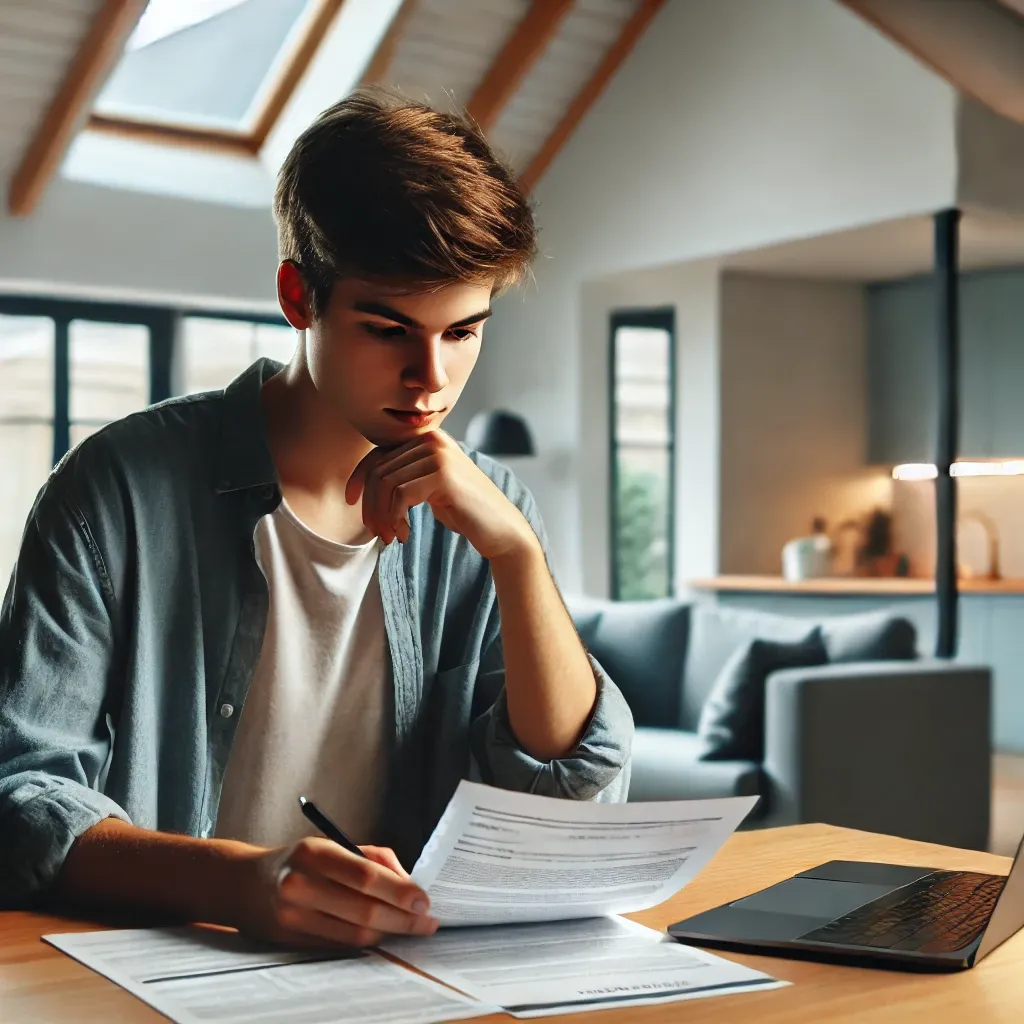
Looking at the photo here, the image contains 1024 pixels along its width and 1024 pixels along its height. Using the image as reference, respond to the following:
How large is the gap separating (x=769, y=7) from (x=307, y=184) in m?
5.98

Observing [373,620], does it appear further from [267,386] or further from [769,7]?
[769,7]

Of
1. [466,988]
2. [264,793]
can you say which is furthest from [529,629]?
[466,988]

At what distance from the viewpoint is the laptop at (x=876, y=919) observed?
0.90 m

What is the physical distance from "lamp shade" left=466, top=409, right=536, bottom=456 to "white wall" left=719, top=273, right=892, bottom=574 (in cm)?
105

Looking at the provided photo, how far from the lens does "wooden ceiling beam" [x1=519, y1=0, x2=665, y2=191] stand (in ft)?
24.2

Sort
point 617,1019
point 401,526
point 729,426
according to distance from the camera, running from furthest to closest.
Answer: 1. point 729,426
2. point 401,526
3. point 617,1019

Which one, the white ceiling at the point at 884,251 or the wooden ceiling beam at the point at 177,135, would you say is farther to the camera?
the wooden ceiling beam at the point at 177,135

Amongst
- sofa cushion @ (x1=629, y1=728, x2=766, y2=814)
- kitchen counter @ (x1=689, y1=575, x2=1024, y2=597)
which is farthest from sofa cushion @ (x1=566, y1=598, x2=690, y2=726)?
kitchen counter @ (x1=689, y1=575, x2=1024, y2=597)

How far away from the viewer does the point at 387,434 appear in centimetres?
124

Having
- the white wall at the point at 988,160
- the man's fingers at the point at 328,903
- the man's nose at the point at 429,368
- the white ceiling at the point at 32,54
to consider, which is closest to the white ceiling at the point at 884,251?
the white wall at the point at 988,160

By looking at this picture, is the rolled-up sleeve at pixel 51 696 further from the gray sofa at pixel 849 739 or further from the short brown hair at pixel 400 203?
the gray sofa at pixel 849 739

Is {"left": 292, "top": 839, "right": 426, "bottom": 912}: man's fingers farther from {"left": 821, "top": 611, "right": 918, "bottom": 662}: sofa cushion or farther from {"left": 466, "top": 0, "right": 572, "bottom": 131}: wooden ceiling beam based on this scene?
{"left": 466, "top": 0, "right": 572, "bottom": 131}: wooden ceiling beam

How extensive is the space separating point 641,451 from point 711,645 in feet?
10.0

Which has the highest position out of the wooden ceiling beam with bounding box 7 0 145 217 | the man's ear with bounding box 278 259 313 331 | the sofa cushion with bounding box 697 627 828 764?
the wooden ceiling beam with bounding box 7 0 145 217
